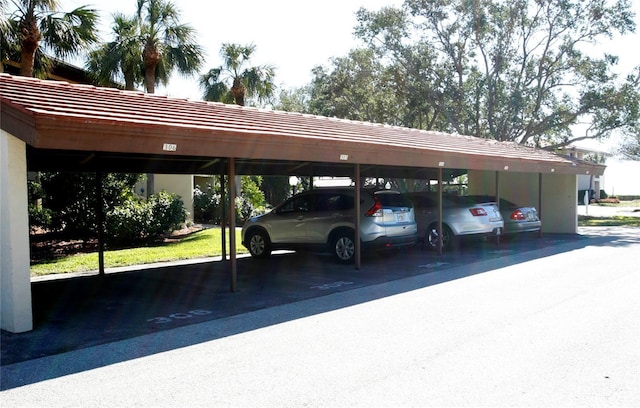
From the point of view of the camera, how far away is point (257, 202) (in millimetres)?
29188

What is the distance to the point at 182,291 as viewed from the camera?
9.84 m

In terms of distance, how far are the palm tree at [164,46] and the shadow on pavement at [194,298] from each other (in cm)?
1129

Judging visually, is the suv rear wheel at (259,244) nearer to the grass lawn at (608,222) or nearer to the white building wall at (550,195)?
the white building wall at (550,195)

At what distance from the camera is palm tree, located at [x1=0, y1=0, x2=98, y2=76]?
16.8 metres

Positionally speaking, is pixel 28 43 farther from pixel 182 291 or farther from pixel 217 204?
pixel 217 204

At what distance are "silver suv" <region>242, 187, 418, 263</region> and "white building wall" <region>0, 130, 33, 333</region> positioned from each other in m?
7.07

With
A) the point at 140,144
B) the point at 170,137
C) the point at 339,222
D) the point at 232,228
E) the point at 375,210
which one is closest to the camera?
the point at 140,144

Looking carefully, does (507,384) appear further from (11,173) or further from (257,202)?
(257,202)

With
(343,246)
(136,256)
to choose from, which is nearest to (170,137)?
(343,246)

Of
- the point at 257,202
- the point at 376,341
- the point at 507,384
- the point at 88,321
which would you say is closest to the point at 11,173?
the point at 88,321

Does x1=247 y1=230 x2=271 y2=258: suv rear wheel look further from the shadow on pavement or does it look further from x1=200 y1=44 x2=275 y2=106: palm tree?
x1=200 y1=44 x2=275 y2=106: palm tree

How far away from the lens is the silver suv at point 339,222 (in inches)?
494

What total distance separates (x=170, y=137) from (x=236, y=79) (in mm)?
19892

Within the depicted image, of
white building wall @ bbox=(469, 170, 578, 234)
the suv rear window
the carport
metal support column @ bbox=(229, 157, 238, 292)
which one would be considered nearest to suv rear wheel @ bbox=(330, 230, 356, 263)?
the suv rear window
